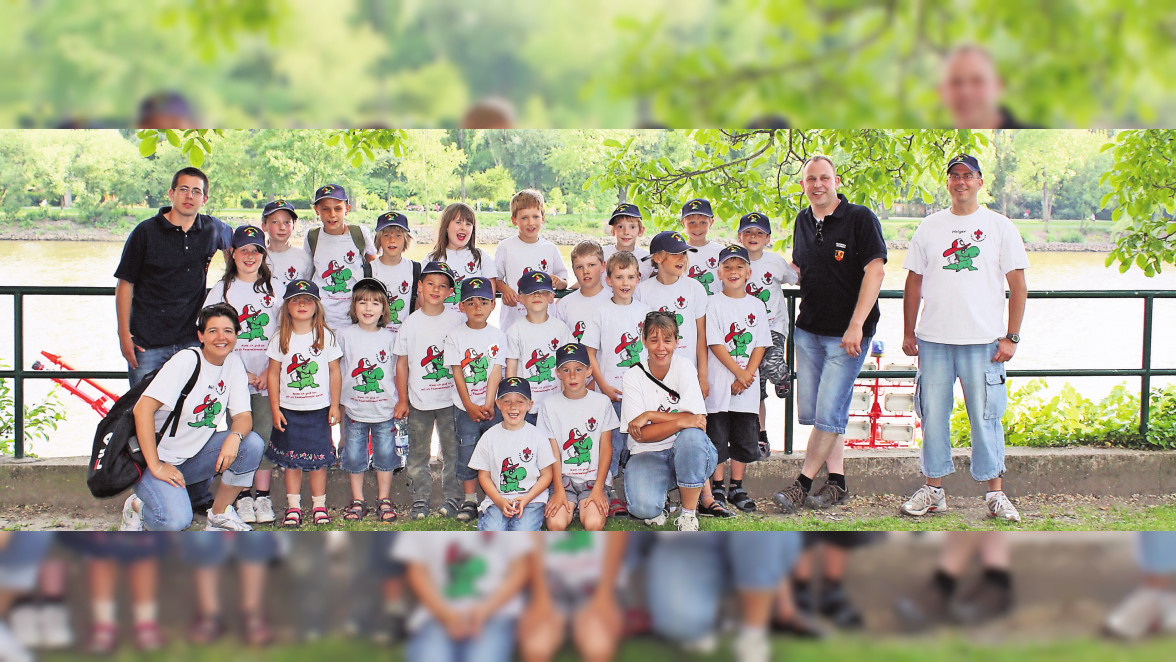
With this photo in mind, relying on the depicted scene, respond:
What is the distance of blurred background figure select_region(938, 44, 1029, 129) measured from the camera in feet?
3.83

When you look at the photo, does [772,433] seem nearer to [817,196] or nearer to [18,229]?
[817,196]

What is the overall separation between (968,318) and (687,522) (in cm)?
150

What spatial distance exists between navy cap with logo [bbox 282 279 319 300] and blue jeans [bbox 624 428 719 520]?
159cm

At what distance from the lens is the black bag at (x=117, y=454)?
11.2ft

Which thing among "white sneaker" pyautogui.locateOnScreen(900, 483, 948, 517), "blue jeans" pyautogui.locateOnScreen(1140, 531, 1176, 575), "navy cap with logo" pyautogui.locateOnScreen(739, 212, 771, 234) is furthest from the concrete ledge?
"blue jeans" pyautogui.locateOnScreen(1140, 531, 1176, 575)

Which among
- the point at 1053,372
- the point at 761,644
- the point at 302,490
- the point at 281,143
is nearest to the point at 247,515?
the point at 302,490

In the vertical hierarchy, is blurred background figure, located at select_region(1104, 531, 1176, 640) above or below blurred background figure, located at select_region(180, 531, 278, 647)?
below

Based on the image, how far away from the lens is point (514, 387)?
12.5 ft

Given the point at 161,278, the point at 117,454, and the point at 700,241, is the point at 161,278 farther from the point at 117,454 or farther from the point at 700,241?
the point at 700,241

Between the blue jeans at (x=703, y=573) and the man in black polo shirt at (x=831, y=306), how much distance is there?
258cm

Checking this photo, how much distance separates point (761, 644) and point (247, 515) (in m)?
3.13

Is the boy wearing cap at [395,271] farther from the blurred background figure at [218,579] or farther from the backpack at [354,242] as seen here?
the blurred background figure at [218,579]

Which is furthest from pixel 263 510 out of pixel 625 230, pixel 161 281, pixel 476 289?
pixel 625 230

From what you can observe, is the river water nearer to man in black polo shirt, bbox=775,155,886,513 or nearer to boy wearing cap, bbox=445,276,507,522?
man in black polo shirt, bbox=775,155,886,513
